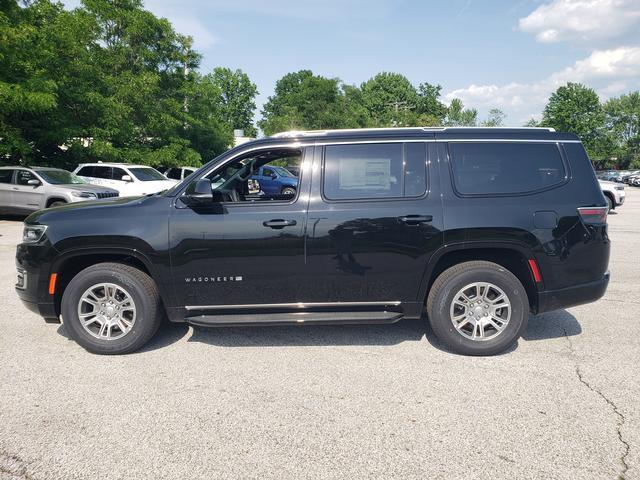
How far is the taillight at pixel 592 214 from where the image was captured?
3943mm

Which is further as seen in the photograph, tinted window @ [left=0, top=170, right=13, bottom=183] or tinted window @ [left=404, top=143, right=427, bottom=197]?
tinted window @ [left=0, top=170, right=13, bottom=183]

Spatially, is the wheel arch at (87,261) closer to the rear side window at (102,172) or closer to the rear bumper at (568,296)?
the rear bumper at (568,296)

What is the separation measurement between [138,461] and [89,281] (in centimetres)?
193

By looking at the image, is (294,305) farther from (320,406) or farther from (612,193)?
(612,193)

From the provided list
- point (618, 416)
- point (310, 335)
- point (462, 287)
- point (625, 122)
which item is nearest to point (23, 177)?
point (310, 335)

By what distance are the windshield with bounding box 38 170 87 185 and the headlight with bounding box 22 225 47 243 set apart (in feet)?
32.8

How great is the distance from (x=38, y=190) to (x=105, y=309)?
34.9 feet

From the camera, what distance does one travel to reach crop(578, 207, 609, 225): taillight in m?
3.94

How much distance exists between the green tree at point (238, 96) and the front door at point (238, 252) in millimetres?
80330

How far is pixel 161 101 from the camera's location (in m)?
22.0

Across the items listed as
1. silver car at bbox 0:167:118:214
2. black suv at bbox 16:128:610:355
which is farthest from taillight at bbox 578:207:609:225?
silver car at bbox 0:167:118:214

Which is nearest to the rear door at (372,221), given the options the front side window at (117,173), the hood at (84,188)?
the hood at (84,188)

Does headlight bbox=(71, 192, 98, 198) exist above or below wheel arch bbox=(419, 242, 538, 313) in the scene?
above

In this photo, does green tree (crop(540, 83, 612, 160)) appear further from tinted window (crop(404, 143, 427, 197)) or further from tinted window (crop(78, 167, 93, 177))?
tinted window (crop(404, 143, 427, 197))
